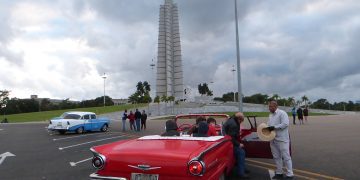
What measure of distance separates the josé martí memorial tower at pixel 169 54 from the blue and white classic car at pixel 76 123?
84.8 metres

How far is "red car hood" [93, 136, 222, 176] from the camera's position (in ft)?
18.8

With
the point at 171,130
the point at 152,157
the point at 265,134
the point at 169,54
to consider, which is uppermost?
the point at 169,54

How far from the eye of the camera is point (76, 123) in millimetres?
26953

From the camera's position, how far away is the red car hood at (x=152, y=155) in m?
5.74

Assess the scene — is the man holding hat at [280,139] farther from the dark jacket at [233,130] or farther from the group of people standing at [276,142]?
the dark jacket at [233,130]

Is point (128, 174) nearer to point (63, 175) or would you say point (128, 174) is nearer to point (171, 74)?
point (63, 175)

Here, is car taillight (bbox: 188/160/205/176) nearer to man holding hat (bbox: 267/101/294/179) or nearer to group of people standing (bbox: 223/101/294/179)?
group of people standing (bbox: 223/101/294/179)

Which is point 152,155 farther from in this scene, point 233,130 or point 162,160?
point 233,130

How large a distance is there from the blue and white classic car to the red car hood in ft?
67.6

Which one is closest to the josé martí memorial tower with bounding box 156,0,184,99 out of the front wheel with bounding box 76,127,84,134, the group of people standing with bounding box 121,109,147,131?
the group of people standing with bounding box 121,109,147,131

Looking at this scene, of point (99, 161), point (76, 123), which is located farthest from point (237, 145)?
point (76, 123)

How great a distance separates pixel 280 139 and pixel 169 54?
105925mm

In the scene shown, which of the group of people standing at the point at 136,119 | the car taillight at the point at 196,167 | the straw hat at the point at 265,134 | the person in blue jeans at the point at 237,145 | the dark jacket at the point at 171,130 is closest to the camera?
the car taillight at the point at 196,167

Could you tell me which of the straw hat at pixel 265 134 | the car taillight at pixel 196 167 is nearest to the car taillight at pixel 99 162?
the car taillight at pixel 196 167
